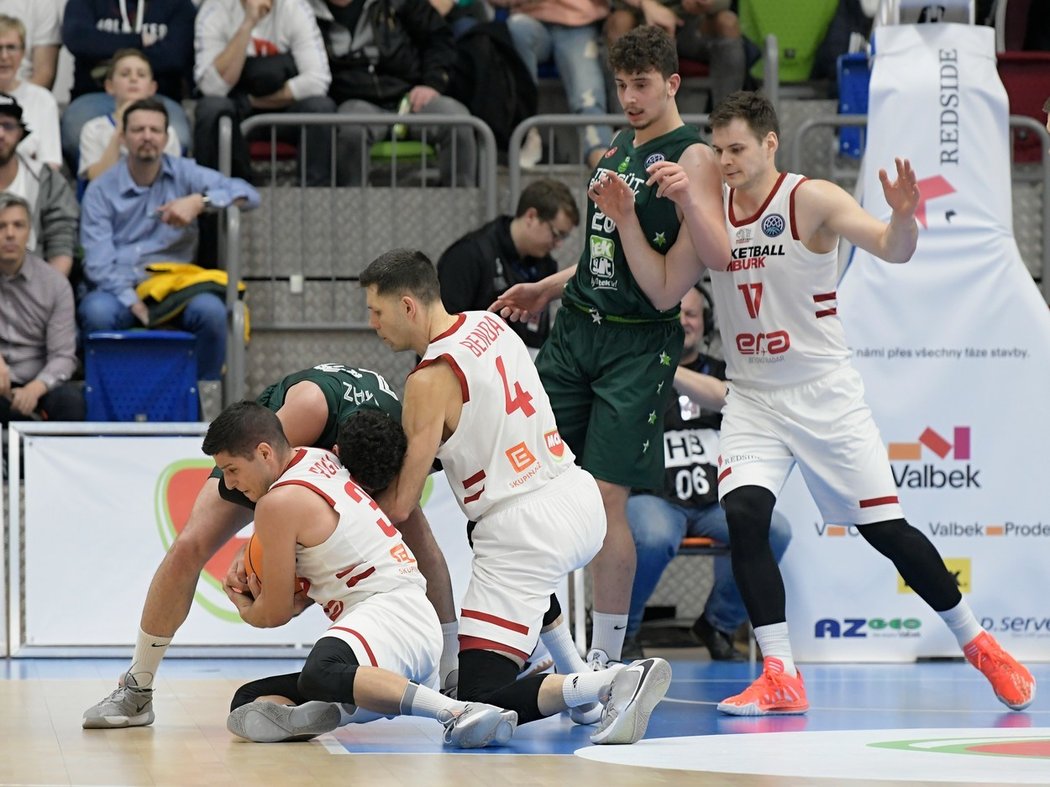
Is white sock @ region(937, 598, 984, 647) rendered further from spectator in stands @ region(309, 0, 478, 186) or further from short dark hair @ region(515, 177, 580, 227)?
spectator in stands @ region(309, 0, 478, 186)

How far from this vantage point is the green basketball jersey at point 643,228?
6.09m

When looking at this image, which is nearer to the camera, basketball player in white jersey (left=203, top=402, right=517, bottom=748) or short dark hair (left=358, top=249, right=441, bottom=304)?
basketball player in white jersey (left=203, top=402, right=517, bottom=748)

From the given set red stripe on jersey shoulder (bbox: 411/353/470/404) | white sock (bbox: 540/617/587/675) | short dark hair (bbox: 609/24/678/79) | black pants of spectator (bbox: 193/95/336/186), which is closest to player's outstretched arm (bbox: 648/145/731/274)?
short dark hair (bbox: 609/24/678/79)

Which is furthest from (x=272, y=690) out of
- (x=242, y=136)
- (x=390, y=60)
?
(x=390, y=60)

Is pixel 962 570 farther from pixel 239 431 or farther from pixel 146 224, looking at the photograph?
pixel 146 224

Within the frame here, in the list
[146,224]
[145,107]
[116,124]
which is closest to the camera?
[145,107]

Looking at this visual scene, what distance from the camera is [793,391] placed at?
Result: 6191 mm

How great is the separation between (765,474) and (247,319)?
12.5 ft

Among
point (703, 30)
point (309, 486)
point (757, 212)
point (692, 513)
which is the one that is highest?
point (703, 30)

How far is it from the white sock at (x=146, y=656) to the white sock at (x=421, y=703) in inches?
40.0

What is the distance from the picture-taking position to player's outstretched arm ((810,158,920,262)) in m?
5.75

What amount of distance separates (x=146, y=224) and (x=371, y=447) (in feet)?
14.0

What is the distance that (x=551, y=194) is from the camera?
26.1 ft

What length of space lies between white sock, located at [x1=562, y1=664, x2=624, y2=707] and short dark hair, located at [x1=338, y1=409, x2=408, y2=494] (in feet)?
3.02
